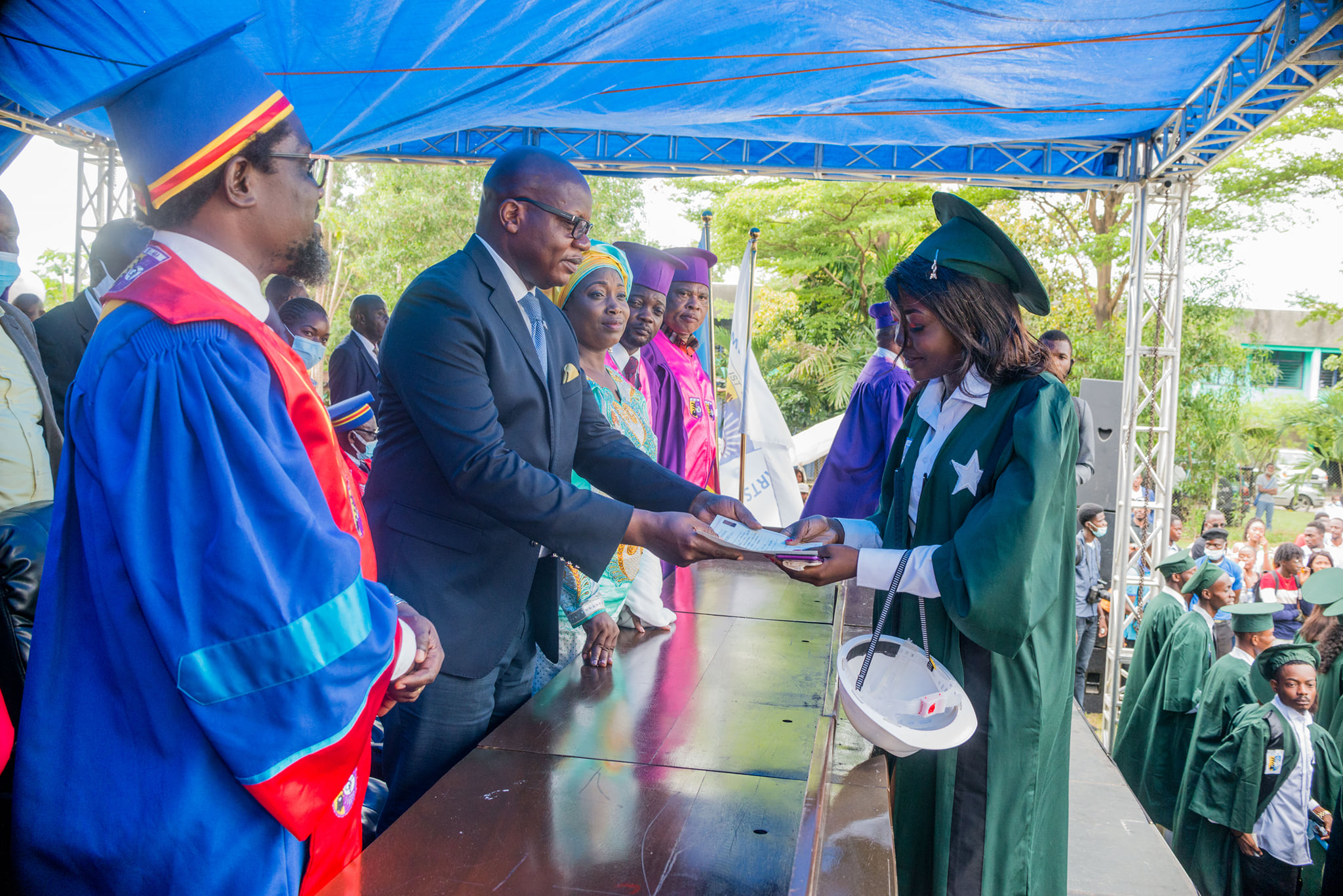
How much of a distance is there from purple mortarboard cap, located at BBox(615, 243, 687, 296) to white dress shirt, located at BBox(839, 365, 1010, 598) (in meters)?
2.11

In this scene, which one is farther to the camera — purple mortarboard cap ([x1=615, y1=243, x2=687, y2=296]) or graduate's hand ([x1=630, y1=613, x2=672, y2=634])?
purple mortarboard cap ([x1=615, y1=243, x2=687, y2=296])

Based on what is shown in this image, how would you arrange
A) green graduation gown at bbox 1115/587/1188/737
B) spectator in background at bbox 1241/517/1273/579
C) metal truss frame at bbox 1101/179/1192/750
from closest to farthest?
green graduation gown at bbox 1115/587/1188/737
metal truss frame at bbox 1101/179/1192/750
spectator in background at bbox 1241/517/1273/579

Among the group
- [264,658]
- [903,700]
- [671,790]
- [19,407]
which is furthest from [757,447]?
[264,658]

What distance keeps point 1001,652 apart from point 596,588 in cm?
113

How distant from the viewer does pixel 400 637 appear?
1.44m

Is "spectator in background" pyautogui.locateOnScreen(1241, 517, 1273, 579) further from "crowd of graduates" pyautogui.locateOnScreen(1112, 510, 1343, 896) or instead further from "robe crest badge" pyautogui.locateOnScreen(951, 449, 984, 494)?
"robe crest badge" pyautogui.locateOnScreen(951, 449, 984, 494)

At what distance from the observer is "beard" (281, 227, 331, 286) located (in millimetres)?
1524

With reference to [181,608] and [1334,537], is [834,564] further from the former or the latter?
[1334,537]

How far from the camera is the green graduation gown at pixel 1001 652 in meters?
2.04

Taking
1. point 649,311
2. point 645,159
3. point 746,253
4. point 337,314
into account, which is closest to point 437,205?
point 337,314

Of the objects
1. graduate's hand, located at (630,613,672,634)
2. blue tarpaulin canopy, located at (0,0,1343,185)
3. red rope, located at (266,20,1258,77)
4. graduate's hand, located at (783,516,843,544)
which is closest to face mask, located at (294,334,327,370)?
blue tarpaulin canopy, located at (0,0,1343,185)

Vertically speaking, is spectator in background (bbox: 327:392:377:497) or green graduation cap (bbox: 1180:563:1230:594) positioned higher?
spectator in background (bbox: 327:392:377:497)

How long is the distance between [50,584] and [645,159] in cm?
759

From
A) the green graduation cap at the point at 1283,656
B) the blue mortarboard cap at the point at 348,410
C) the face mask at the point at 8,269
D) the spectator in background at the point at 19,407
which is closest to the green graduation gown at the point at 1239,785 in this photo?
the green graduation cap at the point at 1283,656
